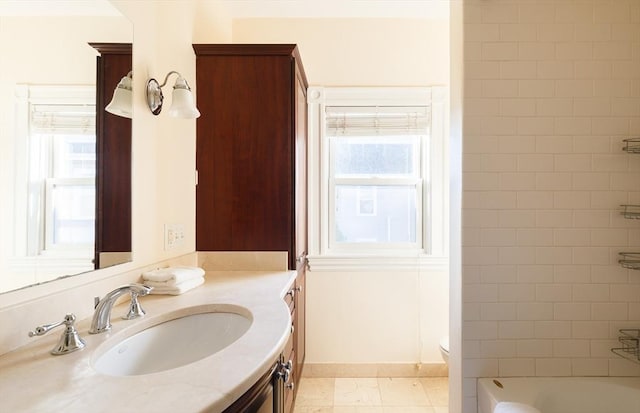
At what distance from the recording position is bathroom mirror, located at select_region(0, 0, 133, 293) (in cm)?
77

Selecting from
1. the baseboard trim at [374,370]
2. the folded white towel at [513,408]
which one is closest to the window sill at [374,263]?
the baseboard trim at [374,370]

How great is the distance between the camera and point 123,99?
121 centimetres

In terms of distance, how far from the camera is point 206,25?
1962 millimetres

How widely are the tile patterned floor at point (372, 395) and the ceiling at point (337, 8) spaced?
8.83ft

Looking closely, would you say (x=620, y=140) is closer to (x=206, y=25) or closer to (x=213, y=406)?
(x=213, y=406)

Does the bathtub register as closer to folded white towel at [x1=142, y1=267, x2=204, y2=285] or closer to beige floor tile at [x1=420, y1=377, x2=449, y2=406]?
beige floor tile at [x1=420, y1=377, x2=449, y2=406]

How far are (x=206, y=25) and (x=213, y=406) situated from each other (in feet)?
6.97

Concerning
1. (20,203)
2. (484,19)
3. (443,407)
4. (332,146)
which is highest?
(484,19)

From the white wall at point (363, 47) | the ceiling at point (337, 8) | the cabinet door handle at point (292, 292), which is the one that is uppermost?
the ceiling at point (337, 8)

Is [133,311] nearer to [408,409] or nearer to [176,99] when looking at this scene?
[176,99]

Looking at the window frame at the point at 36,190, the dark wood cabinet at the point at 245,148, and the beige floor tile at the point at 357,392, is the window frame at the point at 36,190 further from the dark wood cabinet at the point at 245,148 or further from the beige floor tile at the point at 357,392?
the beige floor tile at the point at 357,392

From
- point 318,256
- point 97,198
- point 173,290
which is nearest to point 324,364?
point 318,256

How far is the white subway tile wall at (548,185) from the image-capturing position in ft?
4.19

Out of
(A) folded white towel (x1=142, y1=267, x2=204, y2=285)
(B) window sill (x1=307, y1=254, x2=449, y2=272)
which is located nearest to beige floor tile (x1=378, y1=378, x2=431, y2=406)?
(B) window sill (x1=307, y1=254, x2=449, y2=272)
